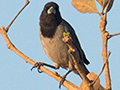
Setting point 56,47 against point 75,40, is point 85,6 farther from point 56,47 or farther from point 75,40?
point 75,40

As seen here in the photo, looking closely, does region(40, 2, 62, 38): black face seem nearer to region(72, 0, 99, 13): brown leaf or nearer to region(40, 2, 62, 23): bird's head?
region(40, 2, 62, 23): bird's head

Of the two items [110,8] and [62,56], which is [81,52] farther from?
[110,8]

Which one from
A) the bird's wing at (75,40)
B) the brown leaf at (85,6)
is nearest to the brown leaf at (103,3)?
the brown leaf at (85,6)

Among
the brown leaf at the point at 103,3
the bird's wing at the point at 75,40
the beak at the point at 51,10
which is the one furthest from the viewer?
the bird's wing at the point at 75,40

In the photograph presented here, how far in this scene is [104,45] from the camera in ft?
8.84

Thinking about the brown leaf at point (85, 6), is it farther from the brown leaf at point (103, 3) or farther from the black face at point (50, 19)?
the black face at point (50, 19)

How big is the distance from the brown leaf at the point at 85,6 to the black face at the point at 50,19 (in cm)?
145

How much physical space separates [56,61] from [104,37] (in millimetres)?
2122

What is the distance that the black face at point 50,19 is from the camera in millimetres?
4391

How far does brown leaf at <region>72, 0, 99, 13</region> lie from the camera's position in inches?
110

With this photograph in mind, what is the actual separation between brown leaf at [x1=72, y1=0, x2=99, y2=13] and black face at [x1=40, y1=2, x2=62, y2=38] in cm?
145

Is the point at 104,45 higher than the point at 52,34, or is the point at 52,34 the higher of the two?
the point at 104,45

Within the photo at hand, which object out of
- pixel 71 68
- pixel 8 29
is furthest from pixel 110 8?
pixel 71 68

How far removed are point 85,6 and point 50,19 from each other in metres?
1.61
